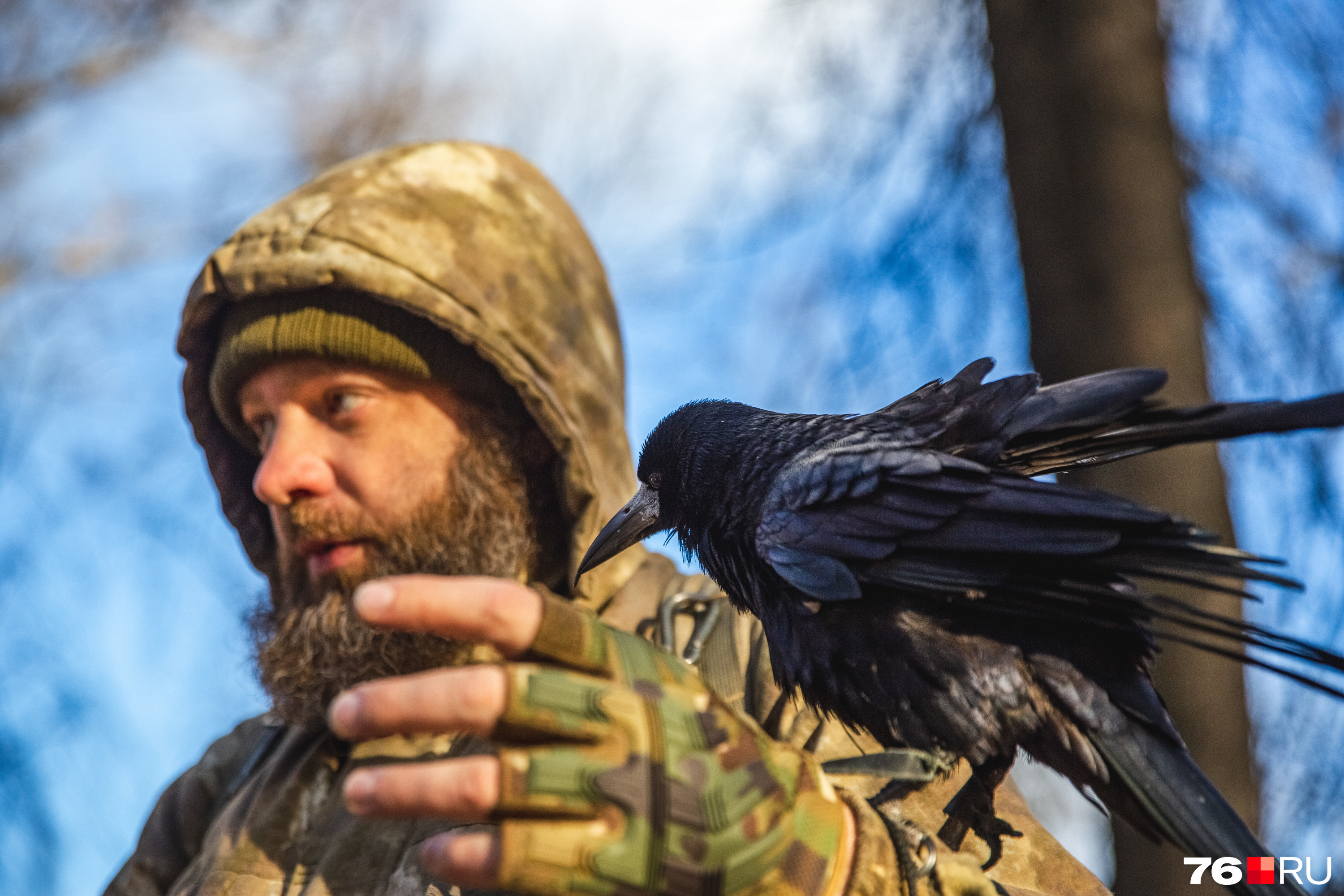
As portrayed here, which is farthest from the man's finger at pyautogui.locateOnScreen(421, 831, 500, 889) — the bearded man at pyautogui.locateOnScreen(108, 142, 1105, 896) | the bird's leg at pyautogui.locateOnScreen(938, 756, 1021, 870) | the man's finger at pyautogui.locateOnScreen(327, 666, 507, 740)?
the bird's leg at pyautogui.locateOnScreen(938, 756, 1021, 870)

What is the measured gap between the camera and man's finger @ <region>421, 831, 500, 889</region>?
114cm

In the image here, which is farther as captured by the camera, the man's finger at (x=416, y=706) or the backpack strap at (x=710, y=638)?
the backpack strap at (x=710, y=638)

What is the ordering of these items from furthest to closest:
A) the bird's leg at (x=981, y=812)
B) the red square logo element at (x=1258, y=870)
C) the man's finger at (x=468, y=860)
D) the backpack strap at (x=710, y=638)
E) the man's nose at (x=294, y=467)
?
the man's nose at (x=294, y=467) < the backpack strap at (x=710, y=638) < the bird's leg at (x=981, y=812) < the red square logo element at (x=1258, y=870) < the man's finger at (x=468, y=860)

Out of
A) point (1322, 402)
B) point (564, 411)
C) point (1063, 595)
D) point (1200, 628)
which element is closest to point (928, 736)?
point (1063, 595)

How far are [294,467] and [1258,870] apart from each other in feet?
7.66

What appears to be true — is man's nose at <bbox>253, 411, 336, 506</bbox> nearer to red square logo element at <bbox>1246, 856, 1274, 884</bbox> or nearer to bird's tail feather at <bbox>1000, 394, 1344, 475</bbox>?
bird's tail feather at <bbox>1000, 394, 1344, 475</bbox>

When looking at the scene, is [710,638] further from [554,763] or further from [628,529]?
[554,763]

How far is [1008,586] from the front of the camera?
1642 mm

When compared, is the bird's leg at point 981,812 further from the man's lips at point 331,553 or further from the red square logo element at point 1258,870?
the man's lips at point 331,553

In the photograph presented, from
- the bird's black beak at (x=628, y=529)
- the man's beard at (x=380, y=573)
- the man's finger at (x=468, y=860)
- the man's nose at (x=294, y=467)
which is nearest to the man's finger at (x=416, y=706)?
the man's finger at (x=468, y=860)

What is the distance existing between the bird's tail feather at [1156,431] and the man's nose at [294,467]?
184 centimetres

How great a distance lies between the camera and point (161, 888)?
9.53ft

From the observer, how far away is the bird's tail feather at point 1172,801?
4.96 feet

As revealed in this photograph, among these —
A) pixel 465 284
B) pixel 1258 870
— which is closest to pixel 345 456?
pixel 465 284
